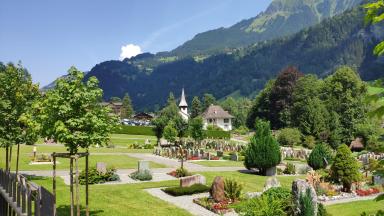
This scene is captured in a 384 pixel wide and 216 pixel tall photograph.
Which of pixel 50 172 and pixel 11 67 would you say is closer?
pixel 11 67

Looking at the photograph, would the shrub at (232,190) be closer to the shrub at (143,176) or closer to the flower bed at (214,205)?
the flower bed at (214,205)

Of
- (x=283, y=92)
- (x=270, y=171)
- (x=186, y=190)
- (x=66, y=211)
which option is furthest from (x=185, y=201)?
(x=283, y=92)

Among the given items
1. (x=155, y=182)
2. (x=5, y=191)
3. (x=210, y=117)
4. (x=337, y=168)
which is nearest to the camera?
(x=5, y=191)

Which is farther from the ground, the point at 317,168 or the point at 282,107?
the point at 282,107

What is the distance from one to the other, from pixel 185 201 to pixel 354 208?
28.8ft

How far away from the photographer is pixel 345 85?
76.4 m

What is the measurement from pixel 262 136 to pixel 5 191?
2150cm

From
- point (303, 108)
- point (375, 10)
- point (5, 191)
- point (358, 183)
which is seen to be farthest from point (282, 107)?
point (375, 10)

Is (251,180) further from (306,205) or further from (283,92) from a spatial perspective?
(283,92)

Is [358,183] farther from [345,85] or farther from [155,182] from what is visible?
[345,85]

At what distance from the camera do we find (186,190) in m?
23.5

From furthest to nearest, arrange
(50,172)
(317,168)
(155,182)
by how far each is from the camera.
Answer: (317,168) → (50,172) → (155,182)

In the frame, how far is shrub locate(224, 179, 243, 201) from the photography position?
2133 centimetres

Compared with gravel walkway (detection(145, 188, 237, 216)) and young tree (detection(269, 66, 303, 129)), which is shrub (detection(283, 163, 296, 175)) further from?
young tree (detection(269, 66, 303, 129))
